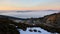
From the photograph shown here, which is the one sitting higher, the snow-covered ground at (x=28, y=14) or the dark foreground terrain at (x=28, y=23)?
the snow-covered ground at (x=28, y=14)

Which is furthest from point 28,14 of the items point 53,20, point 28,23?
point 53,20

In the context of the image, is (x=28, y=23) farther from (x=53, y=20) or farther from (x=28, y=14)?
(x=53, y=20)

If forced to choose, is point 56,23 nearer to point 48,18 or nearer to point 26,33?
point 48,18

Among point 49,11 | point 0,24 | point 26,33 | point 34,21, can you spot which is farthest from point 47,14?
point 0,24

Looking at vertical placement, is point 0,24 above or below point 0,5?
below

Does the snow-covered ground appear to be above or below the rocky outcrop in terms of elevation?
above

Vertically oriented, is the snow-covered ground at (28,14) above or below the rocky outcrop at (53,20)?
above

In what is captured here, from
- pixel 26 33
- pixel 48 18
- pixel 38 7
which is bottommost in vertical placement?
pixel 26 33

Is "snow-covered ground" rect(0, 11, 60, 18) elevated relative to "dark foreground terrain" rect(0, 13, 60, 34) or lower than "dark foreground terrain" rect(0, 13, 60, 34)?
elevated
